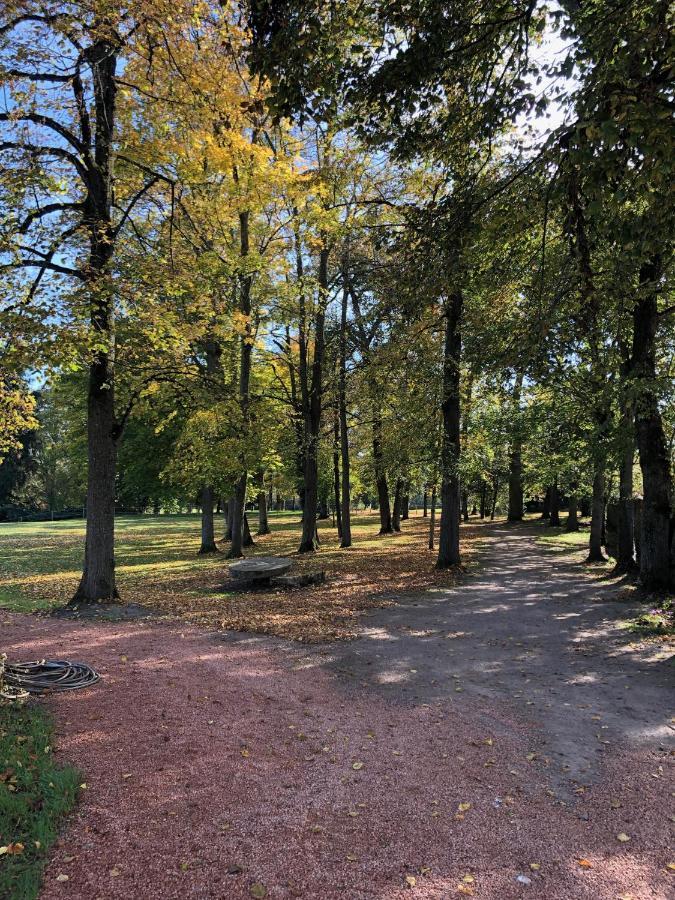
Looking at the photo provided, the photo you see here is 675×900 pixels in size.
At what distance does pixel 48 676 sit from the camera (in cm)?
553

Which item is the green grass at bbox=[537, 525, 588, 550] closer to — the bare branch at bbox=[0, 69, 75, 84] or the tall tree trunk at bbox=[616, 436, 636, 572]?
the tall tree trunk at bbox=[616, 436, 636, 572]

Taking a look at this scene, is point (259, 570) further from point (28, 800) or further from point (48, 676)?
point (28, 800)

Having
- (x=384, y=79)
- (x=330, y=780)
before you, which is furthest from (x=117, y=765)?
(x=384, y=79)

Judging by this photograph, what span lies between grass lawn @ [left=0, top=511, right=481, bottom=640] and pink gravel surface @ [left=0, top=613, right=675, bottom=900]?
3.24m

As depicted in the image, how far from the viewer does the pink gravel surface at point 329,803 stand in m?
2.93

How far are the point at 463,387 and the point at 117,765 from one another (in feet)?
41.1

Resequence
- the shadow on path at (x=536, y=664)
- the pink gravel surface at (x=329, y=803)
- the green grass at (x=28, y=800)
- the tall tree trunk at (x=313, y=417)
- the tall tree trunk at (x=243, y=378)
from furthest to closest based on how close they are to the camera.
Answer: the tall tree trunk at (x=313, y=417)
the tall tree trunk at (x=243, y=378)
the shadow on path at (x=536, y=664)
the pink gravel surface at (x=329, y=803)
the green grass at (x=28, y=800)

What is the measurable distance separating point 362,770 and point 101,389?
27.7ft

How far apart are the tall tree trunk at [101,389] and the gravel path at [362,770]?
2522 mm

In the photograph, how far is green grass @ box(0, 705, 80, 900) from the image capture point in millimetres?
2793

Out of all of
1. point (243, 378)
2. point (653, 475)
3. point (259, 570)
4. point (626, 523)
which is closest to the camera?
point (653, 475)

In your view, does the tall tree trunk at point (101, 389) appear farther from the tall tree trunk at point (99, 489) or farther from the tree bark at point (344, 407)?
the tree bark at point (344, 407)

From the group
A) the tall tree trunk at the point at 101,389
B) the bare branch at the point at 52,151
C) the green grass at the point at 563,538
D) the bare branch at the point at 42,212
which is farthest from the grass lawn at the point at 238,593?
the bare branch at the point at 52,151

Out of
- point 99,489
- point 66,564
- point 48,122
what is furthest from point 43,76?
point 66,564
